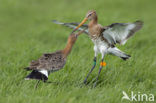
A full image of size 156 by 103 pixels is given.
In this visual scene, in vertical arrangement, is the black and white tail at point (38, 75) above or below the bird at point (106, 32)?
below

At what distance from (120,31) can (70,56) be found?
5.26 feet

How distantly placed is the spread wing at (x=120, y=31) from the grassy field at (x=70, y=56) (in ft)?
2.30

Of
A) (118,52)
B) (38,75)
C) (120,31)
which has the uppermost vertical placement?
(120,31)

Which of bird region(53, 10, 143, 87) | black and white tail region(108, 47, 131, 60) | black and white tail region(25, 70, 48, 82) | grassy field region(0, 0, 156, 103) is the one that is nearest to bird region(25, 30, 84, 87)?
black and white tail region(25, 70, 48, 82)

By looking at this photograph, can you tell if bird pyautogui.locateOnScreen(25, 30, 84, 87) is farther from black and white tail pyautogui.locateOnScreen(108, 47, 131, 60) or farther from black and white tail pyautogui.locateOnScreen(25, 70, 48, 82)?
black and white tail pyautogui.locateOnScreen(108, 47, 131, 60)

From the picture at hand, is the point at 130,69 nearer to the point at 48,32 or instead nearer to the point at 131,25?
the point at 131,25

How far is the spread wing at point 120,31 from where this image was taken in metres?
5.60

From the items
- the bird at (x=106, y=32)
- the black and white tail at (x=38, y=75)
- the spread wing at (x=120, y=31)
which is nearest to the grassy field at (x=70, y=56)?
the black and white tail at (x=38, y=75)

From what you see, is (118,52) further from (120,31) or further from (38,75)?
(38,75)

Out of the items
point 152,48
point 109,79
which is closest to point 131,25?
point 109,79

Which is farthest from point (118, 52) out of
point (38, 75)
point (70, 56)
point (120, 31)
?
point (38, 75)

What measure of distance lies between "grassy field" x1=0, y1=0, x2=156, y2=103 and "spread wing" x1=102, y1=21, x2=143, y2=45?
70 cm

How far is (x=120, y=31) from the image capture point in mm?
5820

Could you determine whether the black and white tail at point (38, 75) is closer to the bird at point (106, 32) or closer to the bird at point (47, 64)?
the bird at point (47, 64)
